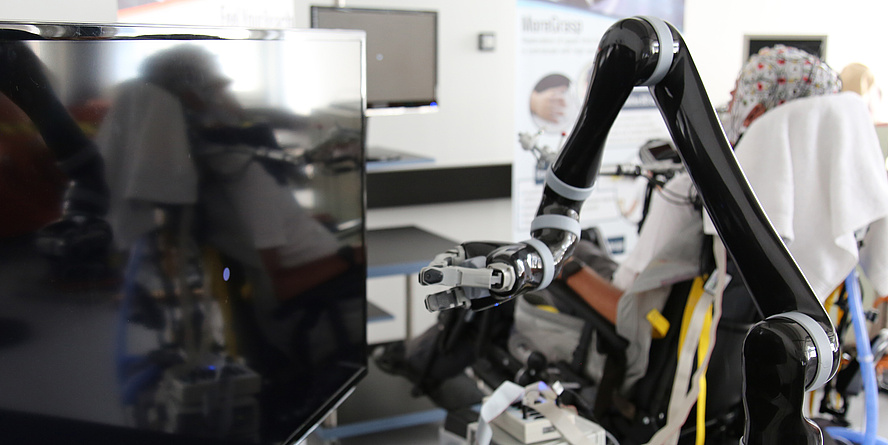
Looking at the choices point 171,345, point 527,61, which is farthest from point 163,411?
point 527,61

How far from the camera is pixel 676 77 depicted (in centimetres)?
72

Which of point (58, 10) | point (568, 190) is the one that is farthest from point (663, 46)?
point (58, 10)

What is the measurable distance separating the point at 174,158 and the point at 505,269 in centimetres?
42

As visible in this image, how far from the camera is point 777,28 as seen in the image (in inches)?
172

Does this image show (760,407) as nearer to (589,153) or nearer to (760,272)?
(760,272)

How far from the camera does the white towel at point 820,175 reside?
4.18 ft

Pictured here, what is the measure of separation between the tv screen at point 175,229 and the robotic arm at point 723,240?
35 centimetres

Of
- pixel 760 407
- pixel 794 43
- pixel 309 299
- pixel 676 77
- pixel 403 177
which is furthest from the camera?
pixel 794 43

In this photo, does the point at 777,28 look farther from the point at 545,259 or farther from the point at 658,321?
the point at 545,259

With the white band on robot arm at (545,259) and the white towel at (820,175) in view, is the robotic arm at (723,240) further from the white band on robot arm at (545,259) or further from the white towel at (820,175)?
the white towel at (820,175)

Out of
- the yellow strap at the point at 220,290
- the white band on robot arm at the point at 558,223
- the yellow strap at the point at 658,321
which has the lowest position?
the yellow strap at the point at 658,321

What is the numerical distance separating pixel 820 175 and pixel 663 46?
0.83 meters

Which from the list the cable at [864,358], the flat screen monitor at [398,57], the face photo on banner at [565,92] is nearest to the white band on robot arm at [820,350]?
the cable at [864,358]

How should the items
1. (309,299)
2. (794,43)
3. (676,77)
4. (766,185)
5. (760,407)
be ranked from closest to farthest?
(760,407) → (676,77) → (309,299) → (766,185) → (794,43)
